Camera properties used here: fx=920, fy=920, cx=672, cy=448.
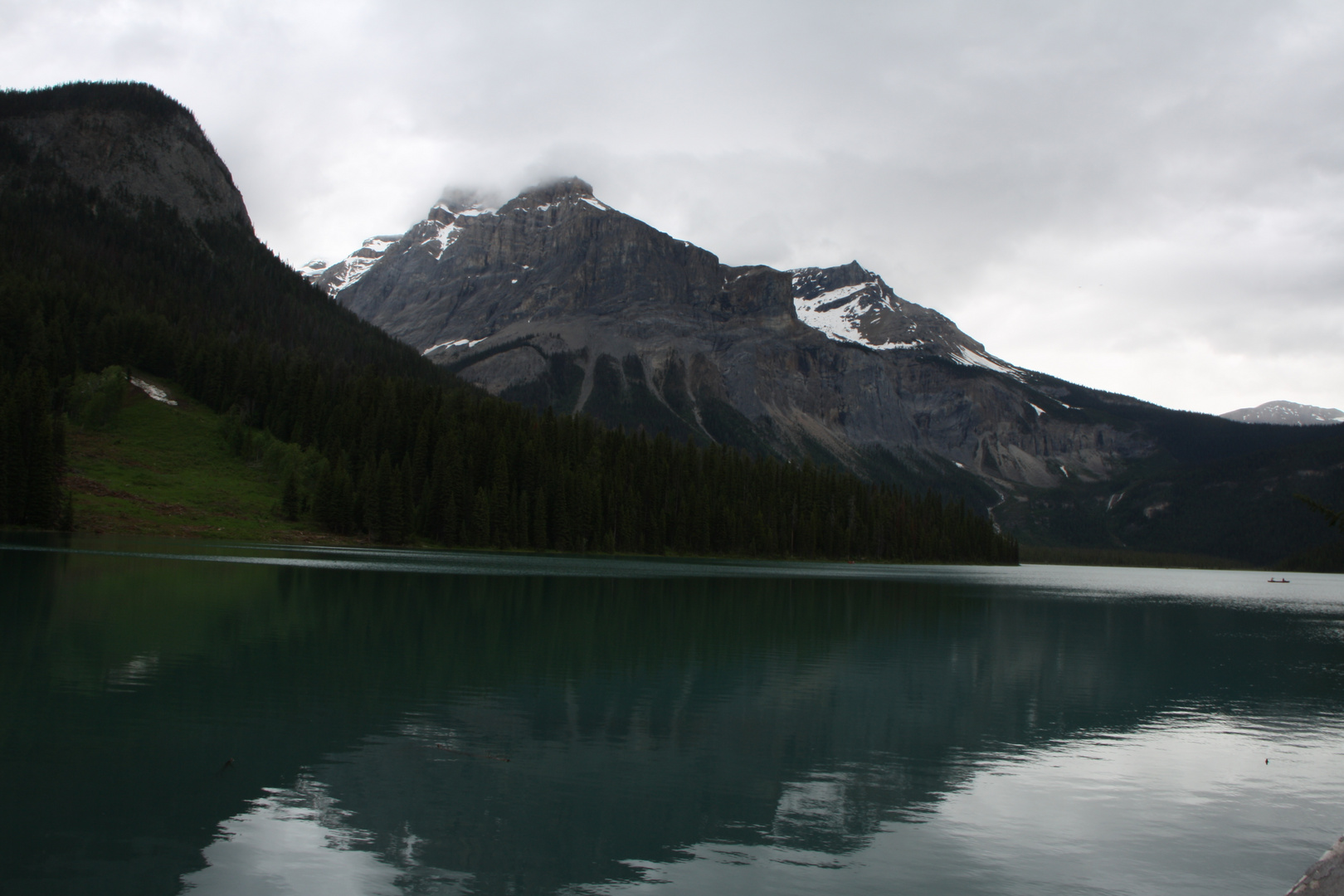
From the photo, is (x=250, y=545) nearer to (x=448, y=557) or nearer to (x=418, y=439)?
(x=448, y=557)

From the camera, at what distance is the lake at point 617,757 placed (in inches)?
578

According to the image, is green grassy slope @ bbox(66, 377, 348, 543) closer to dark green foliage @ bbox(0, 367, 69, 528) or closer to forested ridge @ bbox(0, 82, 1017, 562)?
dark green foliage @ bbox(0, 367, 69, 528)

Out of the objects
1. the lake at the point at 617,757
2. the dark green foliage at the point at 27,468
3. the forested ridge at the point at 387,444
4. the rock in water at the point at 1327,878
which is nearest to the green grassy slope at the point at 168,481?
the dark green foliage at the point at 27,468

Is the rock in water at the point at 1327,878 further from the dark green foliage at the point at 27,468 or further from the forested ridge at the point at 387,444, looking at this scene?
the forested ridge at the point at 387,444

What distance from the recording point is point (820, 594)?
8012cm

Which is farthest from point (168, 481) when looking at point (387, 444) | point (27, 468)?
point (387, 444)

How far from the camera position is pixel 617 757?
70.6ft

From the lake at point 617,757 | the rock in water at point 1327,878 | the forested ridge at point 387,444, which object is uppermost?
the forested ridge at point 387,444

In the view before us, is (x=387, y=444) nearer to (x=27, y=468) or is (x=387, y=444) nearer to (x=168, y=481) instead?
(x=168, y=481)

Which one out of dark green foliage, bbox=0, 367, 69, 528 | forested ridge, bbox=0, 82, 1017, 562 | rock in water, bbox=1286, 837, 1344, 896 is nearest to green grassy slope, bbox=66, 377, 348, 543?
dark green foliage, bbox=0, 367, 69, 528

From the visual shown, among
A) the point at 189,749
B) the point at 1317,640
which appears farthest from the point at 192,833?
the point at 1317,640

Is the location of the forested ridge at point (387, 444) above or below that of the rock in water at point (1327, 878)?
above

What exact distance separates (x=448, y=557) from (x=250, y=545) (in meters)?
21.8

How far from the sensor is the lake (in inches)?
578
